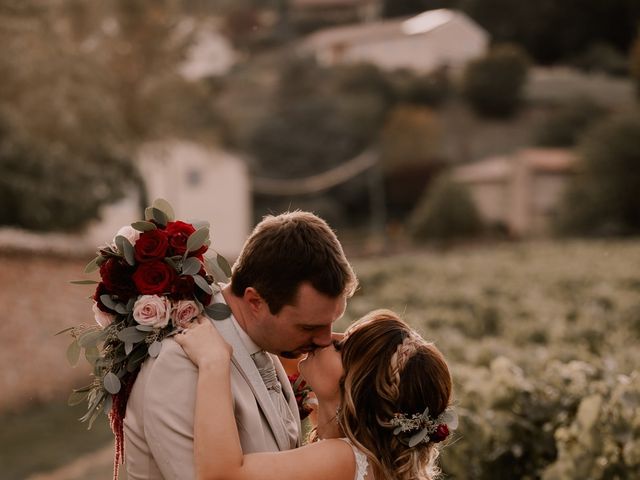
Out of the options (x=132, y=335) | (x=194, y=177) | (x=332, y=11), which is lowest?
(x=332, y=11)

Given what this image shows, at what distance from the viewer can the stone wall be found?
14.6 metres

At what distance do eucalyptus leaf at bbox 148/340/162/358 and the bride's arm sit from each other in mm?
60

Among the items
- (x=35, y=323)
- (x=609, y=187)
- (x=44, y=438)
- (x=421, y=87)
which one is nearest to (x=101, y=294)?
(x=44, y=438)

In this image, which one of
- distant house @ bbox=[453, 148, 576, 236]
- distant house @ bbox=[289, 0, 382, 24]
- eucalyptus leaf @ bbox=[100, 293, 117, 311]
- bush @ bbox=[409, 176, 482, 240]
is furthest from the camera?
distant house @ bbox=[289, 0, 382, 24]

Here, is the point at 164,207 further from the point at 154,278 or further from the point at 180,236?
the point at 154,278

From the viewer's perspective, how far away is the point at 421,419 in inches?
121

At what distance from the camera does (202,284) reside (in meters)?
2.93

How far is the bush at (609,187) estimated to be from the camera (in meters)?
44.7

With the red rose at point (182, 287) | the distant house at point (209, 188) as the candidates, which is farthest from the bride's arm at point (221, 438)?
the distant house at point (209, 188)

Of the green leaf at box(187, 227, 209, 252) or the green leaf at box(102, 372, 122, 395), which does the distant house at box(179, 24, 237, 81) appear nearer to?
the green leaf at box(187, 227, 209, 252)

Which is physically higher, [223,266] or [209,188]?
[223,266]

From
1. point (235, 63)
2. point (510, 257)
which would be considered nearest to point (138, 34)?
point (510, 257)

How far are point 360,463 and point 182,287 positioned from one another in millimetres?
808

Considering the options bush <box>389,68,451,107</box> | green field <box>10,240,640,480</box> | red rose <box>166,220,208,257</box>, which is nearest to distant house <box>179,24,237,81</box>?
bush <box>389,68,451,107</box>
